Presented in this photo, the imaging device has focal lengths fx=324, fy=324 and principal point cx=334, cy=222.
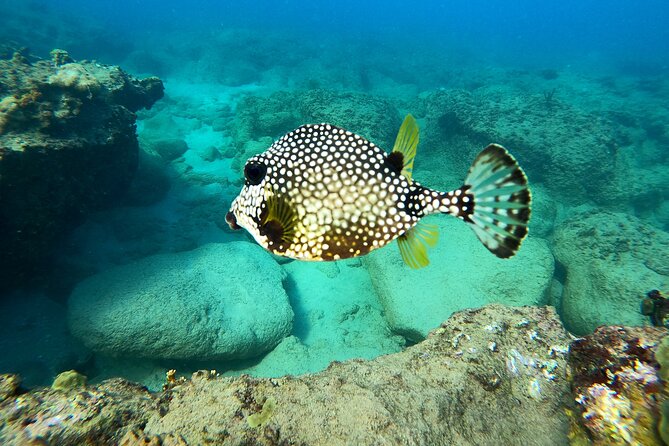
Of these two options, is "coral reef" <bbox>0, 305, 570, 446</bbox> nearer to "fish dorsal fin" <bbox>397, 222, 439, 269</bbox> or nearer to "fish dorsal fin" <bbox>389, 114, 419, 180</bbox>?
"fish dorsal fin" <bbox>397, 222, 439, 269</bbox>

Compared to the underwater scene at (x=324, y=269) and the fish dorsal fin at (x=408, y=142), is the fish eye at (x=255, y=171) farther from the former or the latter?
the fish dorsal fin at (x=408, y=142)

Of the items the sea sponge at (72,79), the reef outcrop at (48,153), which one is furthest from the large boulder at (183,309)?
the sea sponge at (72,79)

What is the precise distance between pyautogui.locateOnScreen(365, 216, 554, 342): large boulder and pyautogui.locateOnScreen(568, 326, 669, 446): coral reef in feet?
13.3

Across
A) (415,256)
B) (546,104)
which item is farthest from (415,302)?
(546,104)

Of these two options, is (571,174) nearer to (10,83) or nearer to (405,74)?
(10,83)

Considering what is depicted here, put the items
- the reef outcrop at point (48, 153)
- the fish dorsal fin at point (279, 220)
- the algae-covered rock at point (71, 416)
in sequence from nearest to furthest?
1. the algae-covered rock at point (71, 416)
2. the fish dorsal fin at point (279, 220)
3. the reef outcrop at point (48, 153)

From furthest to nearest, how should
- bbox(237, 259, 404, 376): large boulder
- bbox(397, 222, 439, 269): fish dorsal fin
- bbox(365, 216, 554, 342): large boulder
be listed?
1. bbox(365, 216, 554, 342): large boulder
2. bbox(237, 259, 404, 376): large boulder
3. bbox(397, 222, 439, 269): fish dorsal fin

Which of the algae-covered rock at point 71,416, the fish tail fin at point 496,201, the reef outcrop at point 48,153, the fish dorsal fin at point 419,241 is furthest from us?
the reef outcrop at point 48,153

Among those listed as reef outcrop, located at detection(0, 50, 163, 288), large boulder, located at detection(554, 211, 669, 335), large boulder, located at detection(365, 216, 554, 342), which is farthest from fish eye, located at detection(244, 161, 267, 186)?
large boulder, located at detection(554, 211, 669, 335)

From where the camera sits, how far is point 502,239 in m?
2.14

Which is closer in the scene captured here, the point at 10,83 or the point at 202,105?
the point at 10,83

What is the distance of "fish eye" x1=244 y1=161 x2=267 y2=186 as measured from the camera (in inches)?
94.3

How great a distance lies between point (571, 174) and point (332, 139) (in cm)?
1318

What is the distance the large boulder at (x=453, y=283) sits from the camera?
23.1 ft
